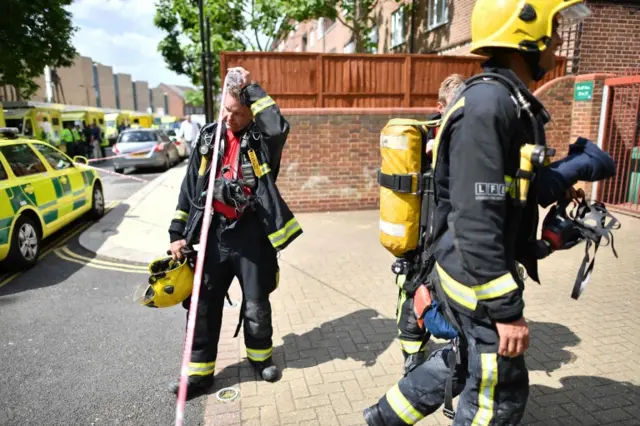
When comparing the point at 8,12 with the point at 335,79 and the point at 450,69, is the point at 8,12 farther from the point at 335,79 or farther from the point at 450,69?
the point at 450,69

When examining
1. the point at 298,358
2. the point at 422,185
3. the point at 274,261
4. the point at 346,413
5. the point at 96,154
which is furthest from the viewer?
the point at 96,154

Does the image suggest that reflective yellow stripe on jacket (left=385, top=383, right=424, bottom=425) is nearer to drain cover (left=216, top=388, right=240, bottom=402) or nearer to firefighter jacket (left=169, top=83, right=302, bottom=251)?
firefighter jacket (left=169, top=83, right=302, bottom=251)

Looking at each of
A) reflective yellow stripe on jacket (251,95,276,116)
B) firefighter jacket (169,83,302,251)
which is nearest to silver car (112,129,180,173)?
firefighter jacket (169,83,302,251)

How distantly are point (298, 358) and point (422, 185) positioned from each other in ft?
6.18

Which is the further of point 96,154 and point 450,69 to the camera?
point 96,154

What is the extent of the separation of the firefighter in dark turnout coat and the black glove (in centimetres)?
159

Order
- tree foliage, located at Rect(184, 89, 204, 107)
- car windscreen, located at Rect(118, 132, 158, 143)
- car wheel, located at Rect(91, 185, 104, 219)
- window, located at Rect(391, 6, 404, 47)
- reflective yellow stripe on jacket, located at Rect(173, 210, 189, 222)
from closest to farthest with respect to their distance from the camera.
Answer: reflective yellow stripe on jacket, located at Rect(173, 210, 189, 222)
car wheel, located at Rect(91, 185, 104, 219)
window, located at Rect(391, 6, 404, 47)
car windscreen, located at Rect(118, 132, 158, 143)
tree foliage, located at Rect(184, 89, 204, 107)

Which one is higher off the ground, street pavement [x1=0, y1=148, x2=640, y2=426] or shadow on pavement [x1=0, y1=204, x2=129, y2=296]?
street pavement [x1=0, y1=148, x2=640, y2=426]

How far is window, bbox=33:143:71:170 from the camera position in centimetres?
727

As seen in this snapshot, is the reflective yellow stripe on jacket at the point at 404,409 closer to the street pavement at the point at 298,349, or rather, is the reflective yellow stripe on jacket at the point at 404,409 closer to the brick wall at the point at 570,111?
the street pavement at the point at 298,349

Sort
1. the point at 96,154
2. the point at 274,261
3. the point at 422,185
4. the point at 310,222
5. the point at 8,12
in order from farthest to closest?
the point at 96,154
the point at 8,12
the point at 310,222
the point at 274,261
the point at 422,185

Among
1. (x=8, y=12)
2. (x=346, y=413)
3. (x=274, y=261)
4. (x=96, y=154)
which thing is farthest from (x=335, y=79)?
(x=96, y=154)

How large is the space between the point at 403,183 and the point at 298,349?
194 centimetres

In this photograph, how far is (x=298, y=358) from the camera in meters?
3.66
